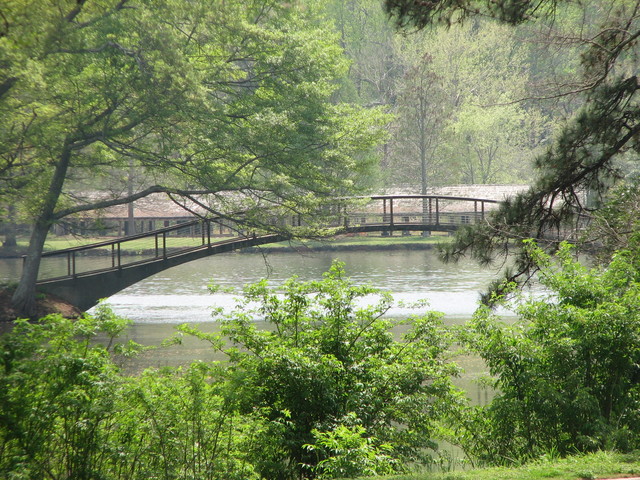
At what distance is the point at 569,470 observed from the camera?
5.28 meters

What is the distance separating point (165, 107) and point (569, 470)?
15334 millimetres

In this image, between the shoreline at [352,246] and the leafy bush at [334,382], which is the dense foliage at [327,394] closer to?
the leafy bush at [334,382]

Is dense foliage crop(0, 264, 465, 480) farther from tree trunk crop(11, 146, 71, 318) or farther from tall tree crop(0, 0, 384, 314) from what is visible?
tree trunk crop(11, 146, 71, 318)

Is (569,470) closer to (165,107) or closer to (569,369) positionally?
(569,369)

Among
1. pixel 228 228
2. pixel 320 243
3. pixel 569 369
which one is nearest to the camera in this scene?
pixel 569 369

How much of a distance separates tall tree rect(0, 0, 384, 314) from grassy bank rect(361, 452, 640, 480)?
13434 millimetres

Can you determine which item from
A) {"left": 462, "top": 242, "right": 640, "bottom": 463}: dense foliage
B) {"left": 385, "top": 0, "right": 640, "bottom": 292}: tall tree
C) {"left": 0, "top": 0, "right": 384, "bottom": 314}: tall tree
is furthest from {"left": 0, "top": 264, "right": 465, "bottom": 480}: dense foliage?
{"left": 0, "top": 0, "right": 384, "bottom": 314}: tall tree

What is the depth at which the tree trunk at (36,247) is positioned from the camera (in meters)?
17.8

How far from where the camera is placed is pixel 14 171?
19219mm

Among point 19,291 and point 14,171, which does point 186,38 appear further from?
point 19,291

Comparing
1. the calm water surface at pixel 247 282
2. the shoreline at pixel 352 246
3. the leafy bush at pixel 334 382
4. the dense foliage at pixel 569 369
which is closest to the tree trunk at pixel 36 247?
the calm water surface at pixel 247 282

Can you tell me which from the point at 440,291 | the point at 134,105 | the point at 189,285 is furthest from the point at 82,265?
the point at 440,291

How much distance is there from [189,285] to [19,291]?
8606mm

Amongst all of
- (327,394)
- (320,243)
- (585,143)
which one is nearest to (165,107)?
(585,143)
